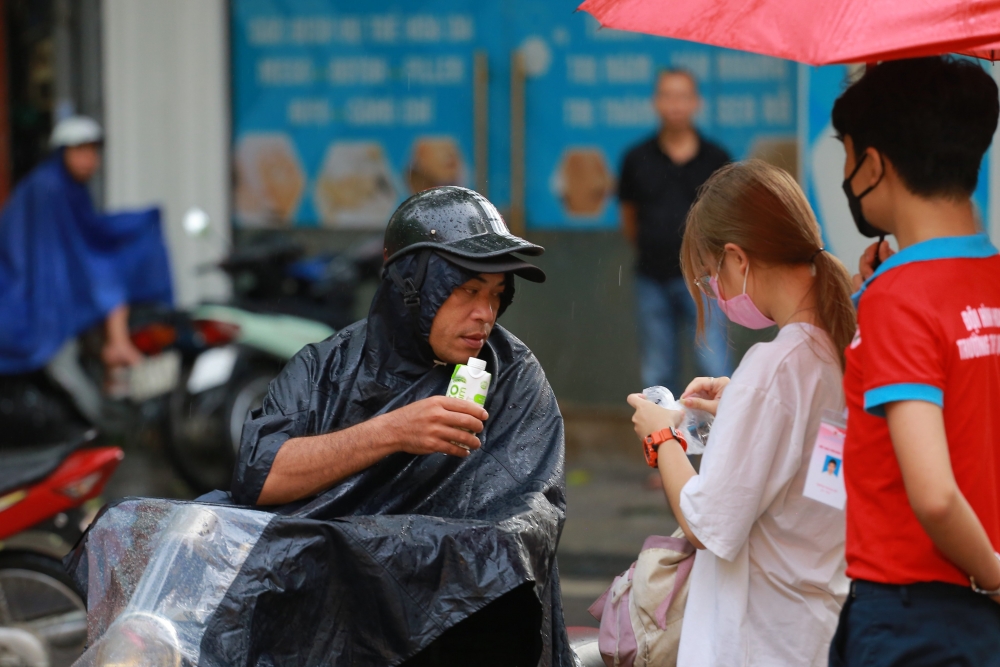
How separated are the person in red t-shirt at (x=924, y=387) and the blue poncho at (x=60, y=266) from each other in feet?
18.1

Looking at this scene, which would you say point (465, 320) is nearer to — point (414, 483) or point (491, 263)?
point (491, 263)

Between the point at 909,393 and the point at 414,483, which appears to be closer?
the point at 909,393

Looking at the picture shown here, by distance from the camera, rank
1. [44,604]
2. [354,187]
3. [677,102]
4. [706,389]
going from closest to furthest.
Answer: [706,389] → [44,604] → [677,102] → [354,187]

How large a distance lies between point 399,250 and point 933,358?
4.05 ft

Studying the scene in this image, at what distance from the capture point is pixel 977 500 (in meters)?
1.98

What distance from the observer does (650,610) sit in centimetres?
246

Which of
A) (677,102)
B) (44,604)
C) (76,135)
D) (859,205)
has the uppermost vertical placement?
(677,102)

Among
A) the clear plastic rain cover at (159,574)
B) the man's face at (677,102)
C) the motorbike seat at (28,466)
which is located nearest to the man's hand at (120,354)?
the motorbike seat at (28,466)

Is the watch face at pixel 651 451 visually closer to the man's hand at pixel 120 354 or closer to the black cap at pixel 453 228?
the black cap at pixel 453 228

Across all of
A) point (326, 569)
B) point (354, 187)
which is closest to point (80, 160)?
point (354, 187)

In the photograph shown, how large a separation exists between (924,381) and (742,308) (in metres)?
0.62

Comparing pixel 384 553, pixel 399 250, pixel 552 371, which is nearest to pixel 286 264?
pixel 552 371

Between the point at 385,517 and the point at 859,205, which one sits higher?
the point at 859,205

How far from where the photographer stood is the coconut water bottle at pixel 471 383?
252 cm
